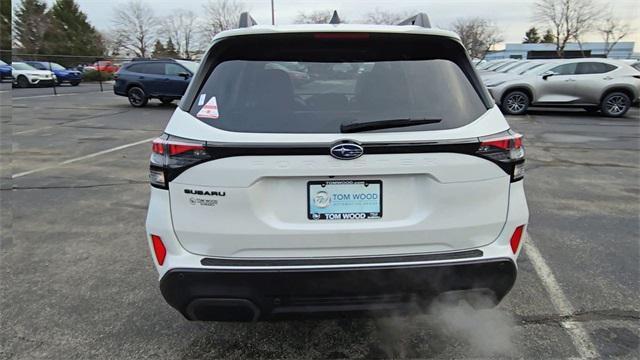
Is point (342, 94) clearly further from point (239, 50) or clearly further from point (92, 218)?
point (92, 218)

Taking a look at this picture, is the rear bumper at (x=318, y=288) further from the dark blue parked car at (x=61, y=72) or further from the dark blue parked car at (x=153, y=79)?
the dark blue parked car at (x=61, y=72)

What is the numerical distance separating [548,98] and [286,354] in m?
14.6

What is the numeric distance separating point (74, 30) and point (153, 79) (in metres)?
49.0

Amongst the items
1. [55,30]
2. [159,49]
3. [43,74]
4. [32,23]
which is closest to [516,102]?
[43,74]

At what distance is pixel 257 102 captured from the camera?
230 centimetres

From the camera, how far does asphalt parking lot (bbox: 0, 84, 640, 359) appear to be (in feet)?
9.05

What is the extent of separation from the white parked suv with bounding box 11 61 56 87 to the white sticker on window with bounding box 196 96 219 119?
93.5 ft

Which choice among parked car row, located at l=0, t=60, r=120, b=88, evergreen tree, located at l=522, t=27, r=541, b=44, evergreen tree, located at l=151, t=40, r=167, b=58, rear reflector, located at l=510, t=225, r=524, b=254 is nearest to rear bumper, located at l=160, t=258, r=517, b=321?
rear reflector, located at l=510, t=225, r=524, b=254

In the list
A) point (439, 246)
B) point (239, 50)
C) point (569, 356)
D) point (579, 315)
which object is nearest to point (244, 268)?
point (439, 246)

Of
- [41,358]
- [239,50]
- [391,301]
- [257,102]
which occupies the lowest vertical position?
[41,358]

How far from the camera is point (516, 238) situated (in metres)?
2.41

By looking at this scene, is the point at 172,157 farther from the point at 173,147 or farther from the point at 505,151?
the point at 505,151

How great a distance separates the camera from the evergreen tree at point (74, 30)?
52.2 m

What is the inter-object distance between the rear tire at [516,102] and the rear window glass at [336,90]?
13.6 m
